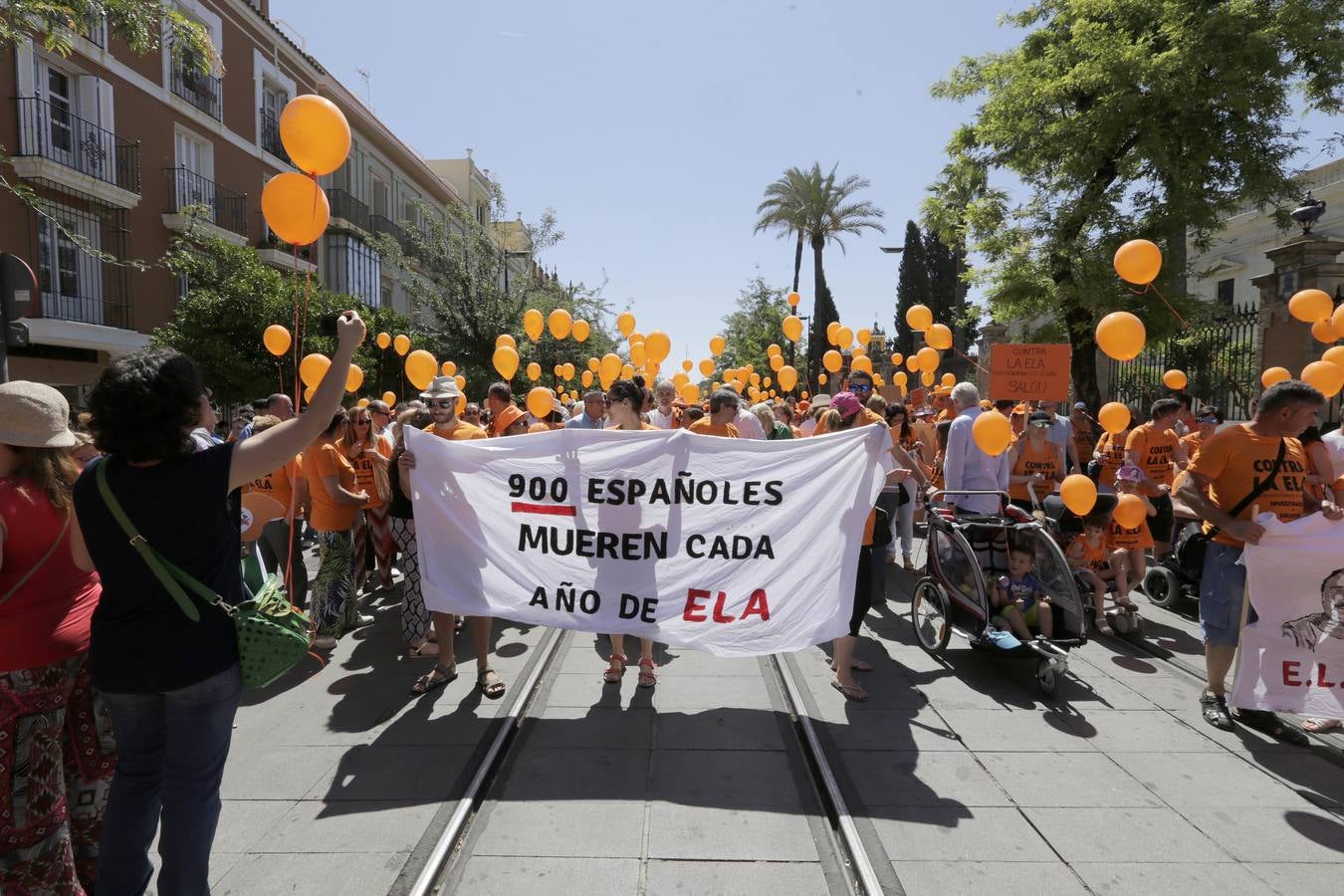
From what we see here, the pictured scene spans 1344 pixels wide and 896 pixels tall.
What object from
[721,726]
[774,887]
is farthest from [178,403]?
[721,726]

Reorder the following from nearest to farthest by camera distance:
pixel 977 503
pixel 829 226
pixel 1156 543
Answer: pixel 977 503, pixel 1156 543, pixel 829 226

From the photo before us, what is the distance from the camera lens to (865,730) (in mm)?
4535

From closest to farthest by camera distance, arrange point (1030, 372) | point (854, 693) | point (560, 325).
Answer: point (854, 693)
point (1030, 372)
point (560, 325)

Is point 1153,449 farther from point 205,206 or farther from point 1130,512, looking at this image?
point 205,206

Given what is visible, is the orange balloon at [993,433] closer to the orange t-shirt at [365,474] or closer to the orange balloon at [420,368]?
the orange t-shirt at [365,474]

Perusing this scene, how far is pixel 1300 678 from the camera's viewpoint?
4262 millimetres

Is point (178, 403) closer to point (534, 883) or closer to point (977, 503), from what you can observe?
point (534, 883)

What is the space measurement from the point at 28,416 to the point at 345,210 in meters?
28.7

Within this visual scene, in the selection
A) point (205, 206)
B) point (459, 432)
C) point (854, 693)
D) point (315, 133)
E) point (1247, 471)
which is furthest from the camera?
point (205, 206)

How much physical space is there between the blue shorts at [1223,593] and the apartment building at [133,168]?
11.3 m

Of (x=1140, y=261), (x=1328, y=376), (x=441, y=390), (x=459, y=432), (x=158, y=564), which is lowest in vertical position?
(x=158, y=564)

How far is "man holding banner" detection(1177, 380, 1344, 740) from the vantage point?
4344mm

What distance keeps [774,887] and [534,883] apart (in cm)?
94

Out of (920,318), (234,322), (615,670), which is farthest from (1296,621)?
(234,322)
